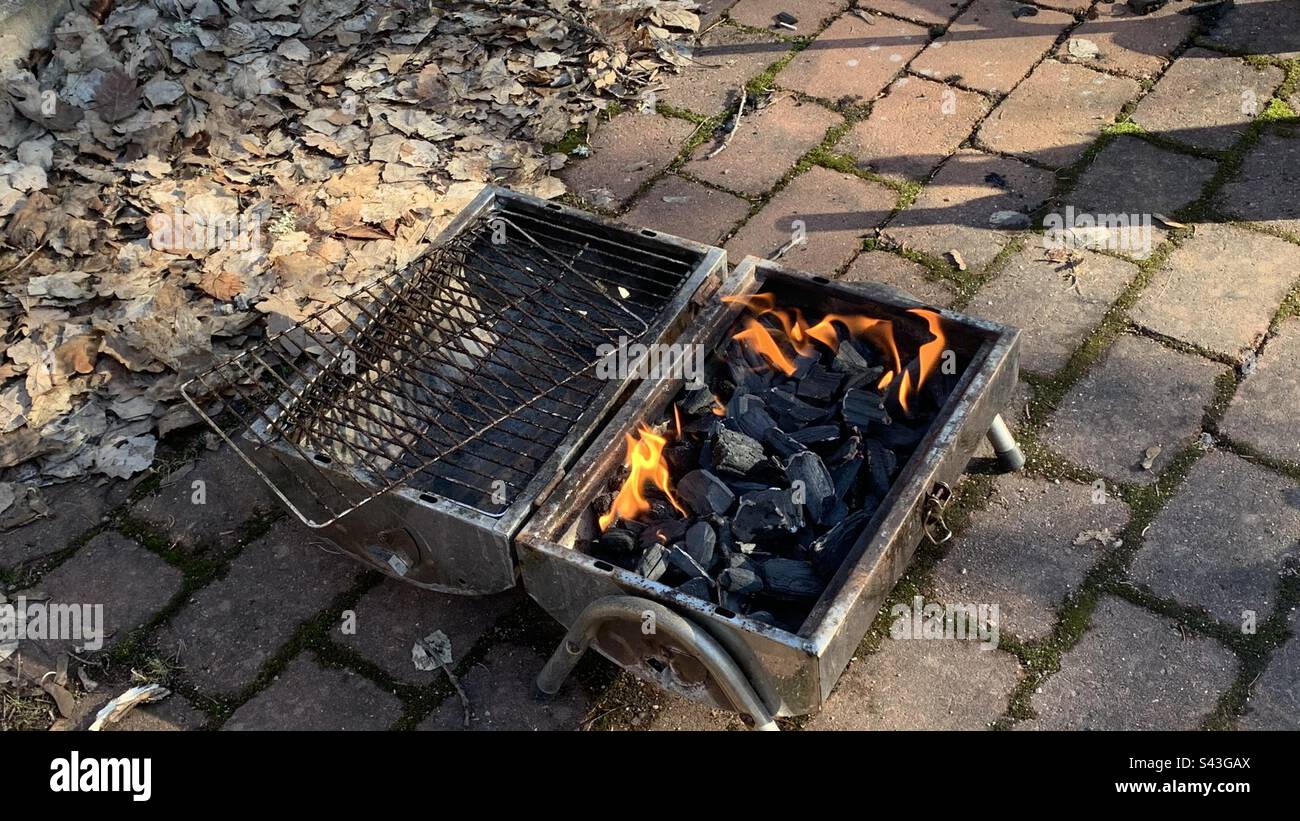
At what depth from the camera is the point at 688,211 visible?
196 inches

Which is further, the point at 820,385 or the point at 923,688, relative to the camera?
the point at 820,385

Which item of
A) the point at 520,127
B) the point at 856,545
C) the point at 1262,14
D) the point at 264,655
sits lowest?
the point at 264,655

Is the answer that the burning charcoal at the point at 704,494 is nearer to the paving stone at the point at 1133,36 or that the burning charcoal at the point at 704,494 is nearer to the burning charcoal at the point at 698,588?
the burning charcoal at the point at 698,588

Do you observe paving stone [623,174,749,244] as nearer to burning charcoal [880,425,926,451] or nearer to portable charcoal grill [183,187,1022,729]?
portable charcoal grill [183,187,1022,729]

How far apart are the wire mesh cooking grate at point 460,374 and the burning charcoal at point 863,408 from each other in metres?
0.68

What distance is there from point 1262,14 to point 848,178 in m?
2.24

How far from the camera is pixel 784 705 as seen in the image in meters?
3.00

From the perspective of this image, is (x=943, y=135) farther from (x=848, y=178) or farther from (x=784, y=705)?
(x=784, y=705)

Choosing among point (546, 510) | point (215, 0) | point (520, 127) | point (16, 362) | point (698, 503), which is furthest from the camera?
point (215, 0)

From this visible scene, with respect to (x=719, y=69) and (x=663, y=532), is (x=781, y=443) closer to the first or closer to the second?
(x=663, y=532)

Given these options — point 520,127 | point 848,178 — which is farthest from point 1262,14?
point 520,127

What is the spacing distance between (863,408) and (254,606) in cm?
201

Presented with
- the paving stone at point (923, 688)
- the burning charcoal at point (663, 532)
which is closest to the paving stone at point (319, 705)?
the burning charcoal at point (663, 532)

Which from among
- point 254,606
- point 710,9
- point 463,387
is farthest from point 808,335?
point 710,9
